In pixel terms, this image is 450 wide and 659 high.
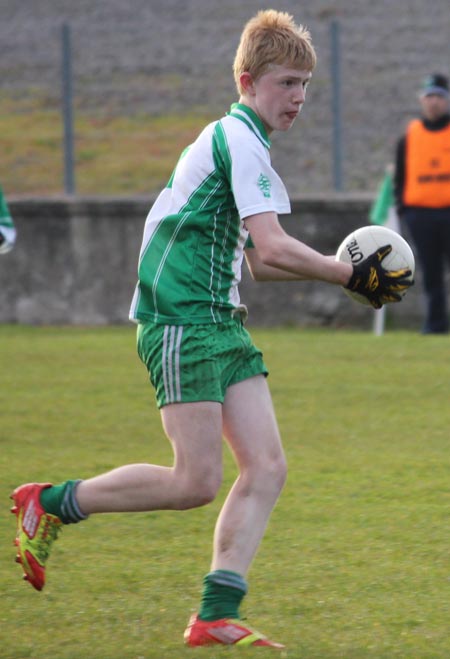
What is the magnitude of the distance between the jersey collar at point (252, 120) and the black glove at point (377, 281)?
1.52 feet

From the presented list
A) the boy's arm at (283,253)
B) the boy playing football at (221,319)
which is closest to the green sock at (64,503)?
the boy playing football at (221,319)

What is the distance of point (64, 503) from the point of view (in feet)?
14.7

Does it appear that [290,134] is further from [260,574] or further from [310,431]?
[260,574]

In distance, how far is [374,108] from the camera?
620 inches

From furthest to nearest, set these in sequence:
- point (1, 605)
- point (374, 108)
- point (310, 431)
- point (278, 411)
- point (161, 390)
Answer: point (374, 108) → point (278, 411) → point (310, 431) → point (1, 605) → point (161, 390)

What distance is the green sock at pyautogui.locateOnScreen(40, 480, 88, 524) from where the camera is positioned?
14.7 ft

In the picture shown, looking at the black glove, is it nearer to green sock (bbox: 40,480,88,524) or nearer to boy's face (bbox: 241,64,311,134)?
→ boy's face (bbox: 241,64,311,134)

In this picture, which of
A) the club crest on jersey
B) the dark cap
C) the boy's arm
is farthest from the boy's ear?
the dark cap

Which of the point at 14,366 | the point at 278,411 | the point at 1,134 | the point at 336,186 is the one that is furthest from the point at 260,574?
the point at 1,134

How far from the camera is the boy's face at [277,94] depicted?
14.0 feet

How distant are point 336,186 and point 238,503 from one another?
34.2 ft

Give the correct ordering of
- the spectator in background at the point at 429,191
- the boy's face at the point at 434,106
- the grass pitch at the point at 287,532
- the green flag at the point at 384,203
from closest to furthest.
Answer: the grass pitch at the point at 287,532
the boy's face at the point at 434,106
the spectator in background at the point at 429,191
the green flag at the point at 384,203

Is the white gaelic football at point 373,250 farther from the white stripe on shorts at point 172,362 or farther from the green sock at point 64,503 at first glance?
the green sock at point 64,503

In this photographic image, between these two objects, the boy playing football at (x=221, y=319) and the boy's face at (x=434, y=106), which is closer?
the boy playing football at (x=221, y=319)
